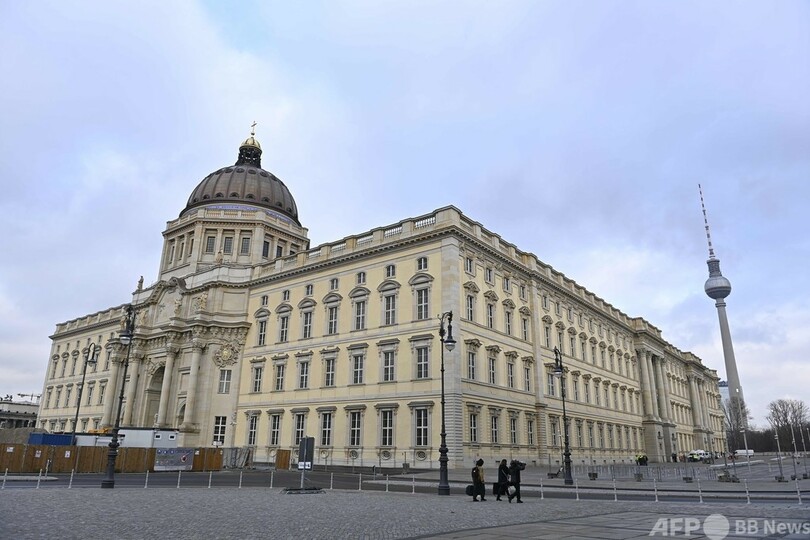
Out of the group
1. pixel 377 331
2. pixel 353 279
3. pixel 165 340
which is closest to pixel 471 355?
pixel 377 331

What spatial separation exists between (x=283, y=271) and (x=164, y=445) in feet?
60.3

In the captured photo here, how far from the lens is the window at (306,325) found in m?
50.5


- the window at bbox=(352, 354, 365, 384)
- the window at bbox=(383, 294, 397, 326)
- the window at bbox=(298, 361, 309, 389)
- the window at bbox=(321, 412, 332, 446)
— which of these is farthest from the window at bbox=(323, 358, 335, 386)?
the window at bbox=(383, 294, 397, 326)

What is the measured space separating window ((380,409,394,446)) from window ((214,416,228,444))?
1942 cm

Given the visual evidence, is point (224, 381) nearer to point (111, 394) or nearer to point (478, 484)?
point (111, 394)

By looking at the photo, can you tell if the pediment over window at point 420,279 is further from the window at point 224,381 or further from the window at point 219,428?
the window at point 219,428

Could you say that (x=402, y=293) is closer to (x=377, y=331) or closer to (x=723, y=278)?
(x=377, y=331)

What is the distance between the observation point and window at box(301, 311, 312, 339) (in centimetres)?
5047

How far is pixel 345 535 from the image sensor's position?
11.7m

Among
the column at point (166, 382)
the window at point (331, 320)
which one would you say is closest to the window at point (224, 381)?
the column at point (166, 382)

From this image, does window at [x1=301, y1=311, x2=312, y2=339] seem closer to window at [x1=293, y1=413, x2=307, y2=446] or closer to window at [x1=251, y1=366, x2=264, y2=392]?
window at [x1=251, y1=366, x2=264, y2=392]

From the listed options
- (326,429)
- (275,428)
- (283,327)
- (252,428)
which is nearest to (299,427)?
(275,428)

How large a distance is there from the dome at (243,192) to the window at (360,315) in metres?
31.2

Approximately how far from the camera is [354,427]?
144 feet
